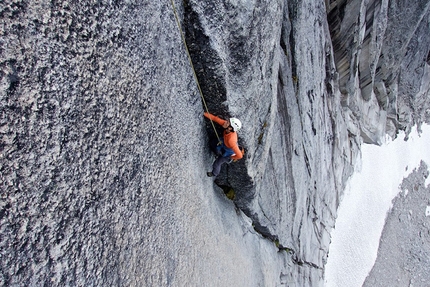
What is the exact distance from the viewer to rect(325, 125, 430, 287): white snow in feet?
62.4

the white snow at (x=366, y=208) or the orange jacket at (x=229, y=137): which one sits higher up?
the orange jacket at (x=229, y=137)

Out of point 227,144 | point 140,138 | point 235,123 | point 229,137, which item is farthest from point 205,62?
point 140,138

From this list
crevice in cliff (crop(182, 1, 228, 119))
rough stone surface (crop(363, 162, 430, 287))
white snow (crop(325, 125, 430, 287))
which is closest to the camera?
crevice in cliff (crop(182, 1, 228, 119))

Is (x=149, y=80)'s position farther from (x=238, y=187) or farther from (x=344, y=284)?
(x=344, y=284)

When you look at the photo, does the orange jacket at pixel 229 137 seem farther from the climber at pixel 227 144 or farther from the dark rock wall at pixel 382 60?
the dark rock wall at pixel 382 60

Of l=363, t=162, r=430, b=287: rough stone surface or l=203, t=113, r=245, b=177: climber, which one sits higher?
l=203, t=113, r=245, b=177: climber

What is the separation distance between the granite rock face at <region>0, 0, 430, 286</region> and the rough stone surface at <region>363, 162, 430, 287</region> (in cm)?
1742

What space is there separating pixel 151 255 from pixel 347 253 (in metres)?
19.6

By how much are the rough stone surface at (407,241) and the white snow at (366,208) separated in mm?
861

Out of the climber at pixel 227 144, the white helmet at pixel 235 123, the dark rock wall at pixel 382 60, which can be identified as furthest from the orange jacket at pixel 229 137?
the dark rock wall at pixel 382 60

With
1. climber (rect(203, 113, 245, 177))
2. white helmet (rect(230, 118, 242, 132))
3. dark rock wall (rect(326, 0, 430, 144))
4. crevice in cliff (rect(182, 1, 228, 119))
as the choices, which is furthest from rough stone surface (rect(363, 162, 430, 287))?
crevice in cliff (rect(182, 1, 228, 119))

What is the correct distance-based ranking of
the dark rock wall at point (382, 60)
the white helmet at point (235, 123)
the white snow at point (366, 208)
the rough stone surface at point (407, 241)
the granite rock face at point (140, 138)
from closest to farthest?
the granite rock face at point (140, 138)
the white helmet at point (235, 123)
the dark rock wall at point (382, 60)
the white snow at point (366, 208)
the rough stone surface at point (407, 241)

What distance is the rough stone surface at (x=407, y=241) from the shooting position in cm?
2189

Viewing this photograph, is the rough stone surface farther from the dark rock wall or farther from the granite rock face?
the granite rock face
